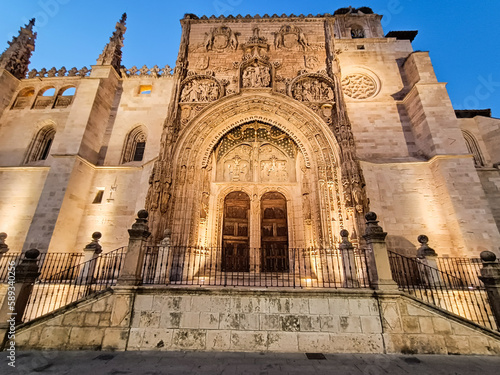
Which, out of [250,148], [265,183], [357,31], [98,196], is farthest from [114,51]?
[357,31]

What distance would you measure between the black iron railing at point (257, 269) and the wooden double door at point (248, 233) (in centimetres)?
6

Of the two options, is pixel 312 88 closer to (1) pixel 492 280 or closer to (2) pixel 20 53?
(1) pixel 492 280

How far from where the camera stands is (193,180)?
10.1m

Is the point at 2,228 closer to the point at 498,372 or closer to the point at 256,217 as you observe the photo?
the point at 256,217

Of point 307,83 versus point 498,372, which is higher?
point 307,83

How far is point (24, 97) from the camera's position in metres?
14.2

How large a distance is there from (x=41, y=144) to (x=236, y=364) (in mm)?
15636

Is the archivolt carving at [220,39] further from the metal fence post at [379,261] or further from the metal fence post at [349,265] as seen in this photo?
the metal fence post at [379,261]

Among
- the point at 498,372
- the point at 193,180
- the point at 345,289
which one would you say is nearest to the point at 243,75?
the point at 193,180

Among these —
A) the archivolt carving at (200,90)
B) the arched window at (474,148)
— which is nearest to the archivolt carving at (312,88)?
the archivolt carving at (200,90)

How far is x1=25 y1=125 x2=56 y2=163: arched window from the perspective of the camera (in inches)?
497

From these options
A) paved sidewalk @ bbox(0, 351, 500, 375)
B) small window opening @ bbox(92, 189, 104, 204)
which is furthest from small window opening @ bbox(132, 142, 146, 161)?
paved sidewalk @ bbox(0, 351, 500, 375)

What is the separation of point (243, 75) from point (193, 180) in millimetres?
6313

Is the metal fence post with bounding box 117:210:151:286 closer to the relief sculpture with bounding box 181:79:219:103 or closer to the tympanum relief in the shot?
the tympanum relief
